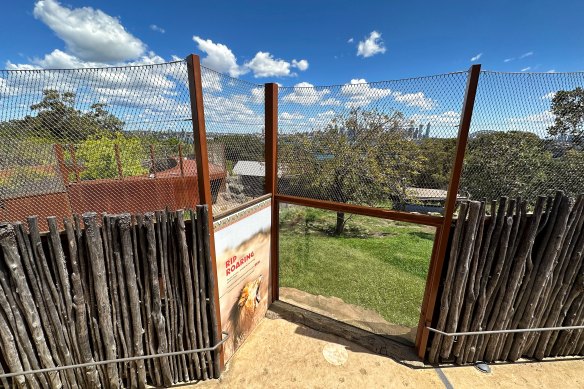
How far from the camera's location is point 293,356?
11.4 ft

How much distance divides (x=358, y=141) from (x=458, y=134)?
116 cm

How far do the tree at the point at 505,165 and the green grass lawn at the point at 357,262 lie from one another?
4.43ft

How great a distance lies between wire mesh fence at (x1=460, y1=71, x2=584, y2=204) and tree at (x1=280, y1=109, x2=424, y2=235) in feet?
2.20

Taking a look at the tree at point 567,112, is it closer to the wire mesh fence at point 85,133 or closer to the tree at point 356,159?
the tree at point 356,159

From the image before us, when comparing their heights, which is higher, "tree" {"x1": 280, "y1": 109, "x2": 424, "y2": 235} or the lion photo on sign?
"tree" {"x1": 280, "y1": 109, "x2": 424, "y2": 235}

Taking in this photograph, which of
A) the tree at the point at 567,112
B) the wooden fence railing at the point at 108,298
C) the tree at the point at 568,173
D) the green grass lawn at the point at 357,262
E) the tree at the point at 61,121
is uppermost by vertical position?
the tree at the point at 567,112

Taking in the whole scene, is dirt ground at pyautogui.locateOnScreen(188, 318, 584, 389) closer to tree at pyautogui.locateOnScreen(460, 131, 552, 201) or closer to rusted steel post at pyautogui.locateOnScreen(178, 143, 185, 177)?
tree at pyautogui.locateOnScreen(460, 131, 552, 201)

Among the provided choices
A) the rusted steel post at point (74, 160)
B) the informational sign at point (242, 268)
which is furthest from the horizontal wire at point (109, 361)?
the rusted steel post at point (74, 160)

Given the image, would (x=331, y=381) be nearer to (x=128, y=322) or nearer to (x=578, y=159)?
(x=128, y=322)

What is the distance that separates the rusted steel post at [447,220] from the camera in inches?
99.4

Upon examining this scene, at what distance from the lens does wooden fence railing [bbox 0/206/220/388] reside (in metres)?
2.32

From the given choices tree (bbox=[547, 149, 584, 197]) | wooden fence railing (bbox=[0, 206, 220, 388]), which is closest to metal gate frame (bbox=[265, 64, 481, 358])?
tree (bbox=[547, 149, 584, 197])

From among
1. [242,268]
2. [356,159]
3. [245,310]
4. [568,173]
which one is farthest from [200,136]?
[568,173]

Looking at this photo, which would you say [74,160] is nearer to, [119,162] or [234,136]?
[119,162]
